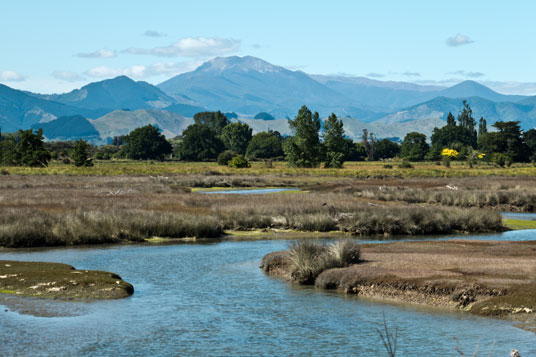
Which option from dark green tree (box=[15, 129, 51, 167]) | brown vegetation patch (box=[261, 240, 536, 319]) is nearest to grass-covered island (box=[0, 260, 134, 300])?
brown vegetation patch (box=[261, 240, 536, 319])

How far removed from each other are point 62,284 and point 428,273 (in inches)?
520

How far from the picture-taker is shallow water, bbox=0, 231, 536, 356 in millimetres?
17078

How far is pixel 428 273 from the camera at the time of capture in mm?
23766

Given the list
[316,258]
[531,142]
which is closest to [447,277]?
[316,258]

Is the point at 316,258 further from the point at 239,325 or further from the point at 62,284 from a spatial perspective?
the point at 62,284

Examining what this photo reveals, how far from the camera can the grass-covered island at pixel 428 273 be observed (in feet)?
68.4

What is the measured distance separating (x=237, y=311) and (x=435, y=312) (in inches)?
245

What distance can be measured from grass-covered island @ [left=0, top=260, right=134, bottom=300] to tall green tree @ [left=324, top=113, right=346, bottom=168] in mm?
127889

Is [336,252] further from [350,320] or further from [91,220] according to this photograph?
[91,220]

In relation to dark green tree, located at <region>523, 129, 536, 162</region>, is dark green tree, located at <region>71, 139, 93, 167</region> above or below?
below

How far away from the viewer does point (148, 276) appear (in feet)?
89.9

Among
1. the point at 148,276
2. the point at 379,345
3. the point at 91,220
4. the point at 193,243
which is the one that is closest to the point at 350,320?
the point at 379,345

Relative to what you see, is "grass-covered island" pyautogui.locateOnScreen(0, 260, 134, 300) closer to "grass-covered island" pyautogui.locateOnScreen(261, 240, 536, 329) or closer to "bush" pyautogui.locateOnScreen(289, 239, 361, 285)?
"bush" pyautogui.locateOnScreen(289, 239, 361, 285)

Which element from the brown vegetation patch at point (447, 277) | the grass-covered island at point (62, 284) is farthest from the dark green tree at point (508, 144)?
the grass-covered island at point (62, 284)
